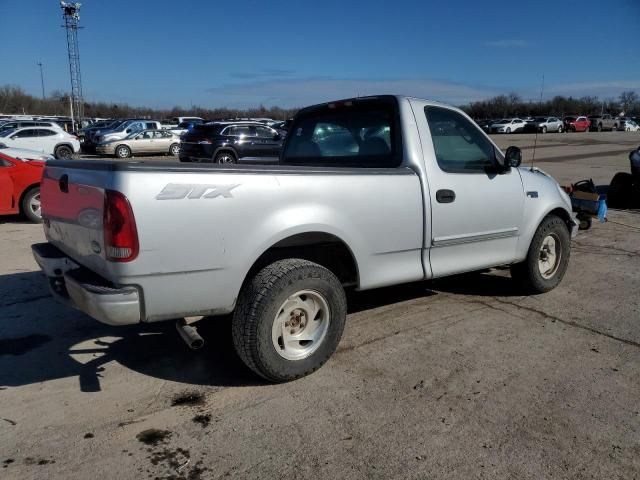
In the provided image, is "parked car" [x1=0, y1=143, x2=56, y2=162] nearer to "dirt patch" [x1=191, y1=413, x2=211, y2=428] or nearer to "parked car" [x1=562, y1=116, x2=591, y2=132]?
"dirt patch" [x1=191, y1=413, x2=211, y2=428]

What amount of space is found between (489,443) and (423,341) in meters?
1.39

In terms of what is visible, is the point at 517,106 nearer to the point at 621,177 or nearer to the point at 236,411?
the point at 621,177

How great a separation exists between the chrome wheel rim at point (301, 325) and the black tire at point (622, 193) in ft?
31.6

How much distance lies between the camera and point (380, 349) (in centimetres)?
412

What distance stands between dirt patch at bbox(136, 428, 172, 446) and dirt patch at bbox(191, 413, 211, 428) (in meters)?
0.18

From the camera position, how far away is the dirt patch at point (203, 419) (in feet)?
10.2

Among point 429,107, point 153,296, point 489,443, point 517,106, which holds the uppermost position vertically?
point 517,106

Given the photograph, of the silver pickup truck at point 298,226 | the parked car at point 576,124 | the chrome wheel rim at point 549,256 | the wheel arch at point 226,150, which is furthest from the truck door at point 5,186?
the parked car at point 576,124

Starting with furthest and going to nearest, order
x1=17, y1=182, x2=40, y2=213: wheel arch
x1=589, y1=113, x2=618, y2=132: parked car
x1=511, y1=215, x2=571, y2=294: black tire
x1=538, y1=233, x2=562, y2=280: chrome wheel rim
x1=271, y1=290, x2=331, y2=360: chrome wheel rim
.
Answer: x1=589, y1=113, x2=618, y2=132: parked car, x1=17, y1=182, x2=40, y2=213: wheel arch, x1=538, y1=233, x2=562, y2=280: chrome wheel rim, x1=511, y1=215, x2=571, y2=294: black tire, x1=271, y1=290, x2=331, y2=360: chrome wheel rim

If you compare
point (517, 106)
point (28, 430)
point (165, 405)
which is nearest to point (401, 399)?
point (165, 405)

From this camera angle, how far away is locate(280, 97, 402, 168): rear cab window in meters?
4.29

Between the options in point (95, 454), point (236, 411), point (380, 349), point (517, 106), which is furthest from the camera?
point (517, 106)

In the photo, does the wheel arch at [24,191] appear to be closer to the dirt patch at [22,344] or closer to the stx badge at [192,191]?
the dirt patch at [22,344]

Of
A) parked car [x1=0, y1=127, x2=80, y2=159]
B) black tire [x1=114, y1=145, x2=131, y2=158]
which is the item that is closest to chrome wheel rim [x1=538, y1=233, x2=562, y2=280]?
parked car [x1=0, y1=127, x2=80, y2=159]
